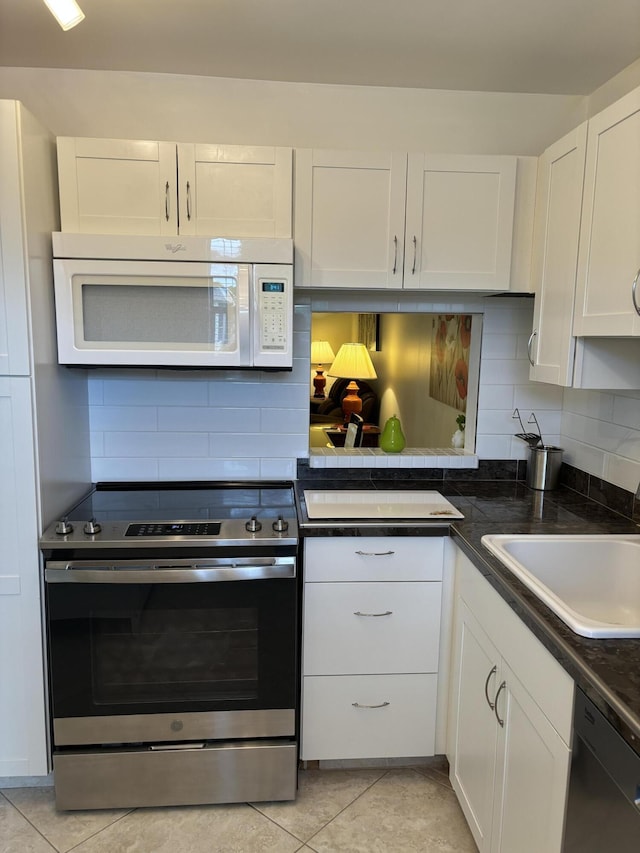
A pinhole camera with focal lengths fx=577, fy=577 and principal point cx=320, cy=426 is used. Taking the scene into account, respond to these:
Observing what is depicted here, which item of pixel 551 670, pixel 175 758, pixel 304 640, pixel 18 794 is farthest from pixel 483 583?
pixel 18 794

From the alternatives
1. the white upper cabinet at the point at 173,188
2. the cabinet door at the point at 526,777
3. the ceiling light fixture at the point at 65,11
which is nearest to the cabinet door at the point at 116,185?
the white upper cabinet at the point at 173,188

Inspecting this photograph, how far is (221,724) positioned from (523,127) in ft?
8.03

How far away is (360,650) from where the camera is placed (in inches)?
75.2

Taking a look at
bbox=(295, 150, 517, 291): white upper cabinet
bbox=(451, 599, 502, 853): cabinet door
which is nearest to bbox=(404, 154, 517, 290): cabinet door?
bbox=(295, 150, 517, 291): white upper cabinet

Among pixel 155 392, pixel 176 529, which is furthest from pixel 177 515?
pixel 155 392

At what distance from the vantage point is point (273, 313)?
191cm

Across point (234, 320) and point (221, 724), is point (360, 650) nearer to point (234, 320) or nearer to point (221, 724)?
point (221, 724)

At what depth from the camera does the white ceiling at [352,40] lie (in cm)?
170

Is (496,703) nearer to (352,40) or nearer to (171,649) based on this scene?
(171,649)

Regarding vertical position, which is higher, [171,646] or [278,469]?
[278,469]

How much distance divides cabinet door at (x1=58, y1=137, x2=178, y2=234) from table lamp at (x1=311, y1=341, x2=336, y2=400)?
3058mm

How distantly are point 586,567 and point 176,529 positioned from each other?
1229 millimetres

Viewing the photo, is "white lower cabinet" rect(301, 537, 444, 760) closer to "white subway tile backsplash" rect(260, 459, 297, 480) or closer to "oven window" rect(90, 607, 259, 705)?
"oven window" rect(90, 607, 259, 705)

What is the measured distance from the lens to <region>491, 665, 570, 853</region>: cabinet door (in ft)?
3.71
